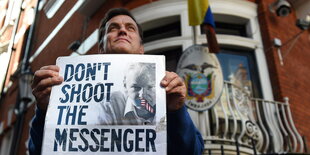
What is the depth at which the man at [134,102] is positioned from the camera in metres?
1.09

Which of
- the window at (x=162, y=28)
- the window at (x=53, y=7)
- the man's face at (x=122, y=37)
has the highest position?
the window at (x=162, y=28)

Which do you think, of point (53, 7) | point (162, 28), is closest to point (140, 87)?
point (53, 7)

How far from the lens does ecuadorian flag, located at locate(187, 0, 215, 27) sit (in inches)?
170

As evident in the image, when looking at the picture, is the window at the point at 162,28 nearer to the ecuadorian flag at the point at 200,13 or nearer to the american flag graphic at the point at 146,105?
the ecuadorian flag at the point at 200,13

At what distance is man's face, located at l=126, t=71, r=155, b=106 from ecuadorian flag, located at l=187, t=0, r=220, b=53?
3.22 meters

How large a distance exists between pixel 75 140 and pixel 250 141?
3688mm

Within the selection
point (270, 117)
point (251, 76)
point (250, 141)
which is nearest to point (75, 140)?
point (250, 141)

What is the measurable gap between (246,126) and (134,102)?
3313mm

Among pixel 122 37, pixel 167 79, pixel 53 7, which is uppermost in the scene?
pixel 53 7

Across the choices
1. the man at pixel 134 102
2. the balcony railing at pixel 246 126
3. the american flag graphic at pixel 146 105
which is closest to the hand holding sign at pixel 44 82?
the man at pixel 134 102

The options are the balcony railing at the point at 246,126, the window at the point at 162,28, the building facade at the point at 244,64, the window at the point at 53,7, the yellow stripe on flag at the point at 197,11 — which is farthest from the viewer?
the window at the point at 162,28

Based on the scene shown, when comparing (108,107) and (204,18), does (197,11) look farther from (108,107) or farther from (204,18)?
(108,107)

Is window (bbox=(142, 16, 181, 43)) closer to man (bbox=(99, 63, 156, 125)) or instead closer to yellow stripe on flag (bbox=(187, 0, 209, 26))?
yellow stripe on flag (bbox=(187, 0, 209, 26))

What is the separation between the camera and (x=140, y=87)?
3.70 feet
